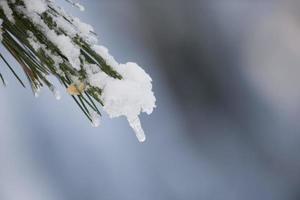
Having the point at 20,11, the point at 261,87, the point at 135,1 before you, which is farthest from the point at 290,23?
the point at 20,11

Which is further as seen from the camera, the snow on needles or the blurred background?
the blurred background

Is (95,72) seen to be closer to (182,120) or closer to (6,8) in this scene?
(6,8)

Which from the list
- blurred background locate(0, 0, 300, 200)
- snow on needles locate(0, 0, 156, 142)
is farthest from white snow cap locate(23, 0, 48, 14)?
blurred background locate(0, 0, 300, 200)

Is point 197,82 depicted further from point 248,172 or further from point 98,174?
point 98,174

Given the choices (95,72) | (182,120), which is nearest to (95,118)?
(95,72)

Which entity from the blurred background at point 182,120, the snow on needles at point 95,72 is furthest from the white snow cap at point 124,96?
the blurred background at point 182,120

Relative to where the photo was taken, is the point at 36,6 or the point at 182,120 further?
the point at 182,120

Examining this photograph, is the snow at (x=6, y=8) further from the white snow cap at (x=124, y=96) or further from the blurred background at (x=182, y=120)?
the blurred background at (x=182, y=120)

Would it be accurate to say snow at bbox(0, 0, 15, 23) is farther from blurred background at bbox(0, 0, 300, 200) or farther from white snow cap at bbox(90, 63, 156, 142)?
blurred background at bbox(0, 0, 300, 200)
